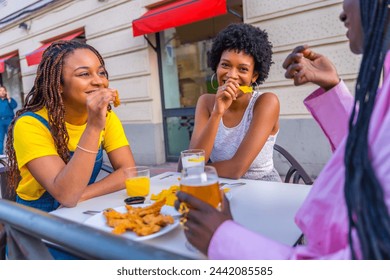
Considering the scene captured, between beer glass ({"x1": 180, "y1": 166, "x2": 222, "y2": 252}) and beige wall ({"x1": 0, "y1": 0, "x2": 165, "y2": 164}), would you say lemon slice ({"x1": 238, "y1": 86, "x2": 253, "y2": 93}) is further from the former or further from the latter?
beige wall ({"x1": 0, "y1": 0, "x2": 165, "y2": 164})

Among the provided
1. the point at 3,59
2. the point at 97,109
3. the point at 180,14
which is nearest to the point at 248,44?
the point at 97,109

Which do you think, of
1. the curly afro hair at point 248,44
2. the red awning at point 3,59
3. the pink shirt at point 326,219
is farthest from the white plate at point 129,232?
the red awning at point 3,59

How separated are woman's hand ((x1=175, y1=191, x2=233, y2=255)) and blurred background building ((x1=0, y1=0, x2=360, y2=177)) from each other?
147 inches

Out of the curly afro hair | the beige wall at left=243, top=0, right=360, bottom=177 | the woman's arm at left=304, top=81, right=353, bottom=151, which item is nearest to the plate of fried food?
the woman's arm at left=304, top=81, right=353, bottom=151

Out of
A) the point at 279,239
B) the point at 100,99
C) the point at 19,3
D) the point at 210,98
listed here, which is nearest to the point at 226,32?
the point at 210,98

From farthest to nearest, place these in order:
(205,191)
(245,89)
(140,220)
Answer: (245,89)
(140,220)
(205,191)

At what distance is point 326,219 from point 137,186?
109 centimetres

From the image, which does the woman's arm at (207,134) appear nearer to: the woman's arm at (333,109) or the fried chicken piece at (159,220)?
the woman's arm at (333,109)

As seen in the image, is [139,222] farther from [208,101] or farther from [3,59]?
[3,59]

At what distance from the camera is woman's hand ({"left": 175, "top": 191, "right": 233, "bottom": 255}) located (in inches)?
35.4

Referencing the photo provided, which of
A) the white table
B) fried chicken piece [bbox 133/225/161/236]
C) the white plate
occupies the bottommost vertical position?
the white table

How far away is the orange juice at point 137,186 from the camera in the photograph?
1688 mm

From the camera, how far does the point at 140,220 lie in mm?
1250
